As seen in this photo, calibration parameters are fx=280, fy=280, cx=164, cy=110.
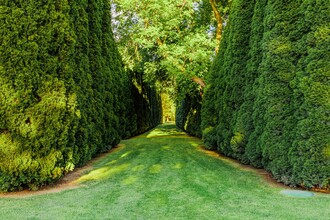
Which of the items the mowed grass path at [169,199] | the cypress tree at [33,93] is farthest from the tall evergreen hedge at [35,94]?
the mowed grass path at [169,199]

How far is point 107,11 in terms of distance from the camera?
11.0 metres

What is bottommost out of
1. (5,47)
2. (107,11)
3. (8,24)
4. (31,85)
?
(31,85)

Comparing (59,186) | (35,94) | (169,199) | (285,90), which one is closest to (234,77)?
(285,90)

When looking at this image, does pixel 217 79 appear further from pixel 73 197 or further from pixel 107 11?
pixel 73 197

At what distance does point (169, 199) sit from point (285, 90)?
3.35m

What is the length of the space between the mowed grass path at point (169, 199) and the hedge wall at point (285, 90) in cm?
58

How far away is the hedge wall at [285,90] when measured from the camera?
5.07 metres

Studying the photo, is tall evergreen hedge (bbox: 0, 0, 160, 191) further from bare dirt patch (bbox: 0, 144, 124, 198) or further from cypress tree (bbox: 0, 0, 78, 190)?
bare dirt patch (bbox: 0, 144, 124, 198)

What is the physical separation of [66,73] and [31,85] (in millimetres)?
820

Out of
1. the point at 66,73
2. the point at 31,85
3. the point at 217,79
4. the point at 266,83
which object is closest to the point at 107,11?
the point at 217,79

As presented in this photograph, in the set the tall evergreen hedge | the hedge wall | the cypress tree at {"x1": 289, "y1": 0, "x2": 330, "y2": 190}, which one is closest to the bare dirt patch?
the tall evergreen hedge

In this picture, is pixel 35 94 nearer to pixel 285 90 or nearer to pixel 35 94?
pixel 35 94

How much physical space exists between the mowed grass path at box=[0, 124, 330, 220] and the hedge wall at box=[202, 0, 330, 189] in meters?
0.58

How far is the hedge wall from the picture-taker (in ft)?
16.6
